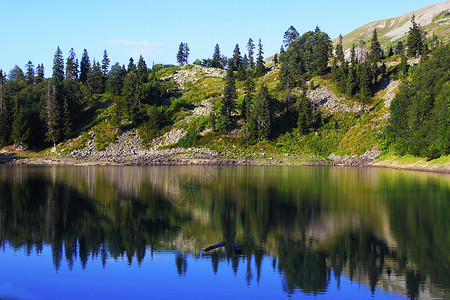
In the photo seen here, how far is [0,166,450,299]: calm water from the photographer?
14906mm

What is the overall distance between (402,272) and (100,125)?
106613 mm

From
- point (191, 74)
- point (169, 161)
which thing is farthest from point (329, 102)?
point (191, 74)

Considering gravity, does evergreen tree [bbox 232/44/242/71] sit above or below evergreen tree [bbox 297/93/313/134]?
above

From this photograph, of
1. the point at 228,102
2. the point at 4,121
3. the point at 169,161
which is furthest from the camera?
the point at 228,102

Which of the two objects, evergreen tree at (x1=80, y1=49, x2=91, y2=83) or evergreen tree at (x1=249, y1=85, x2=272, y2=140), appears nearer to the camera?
evergreen tree at (x1=249, y1=85, x2=272, y2=140)

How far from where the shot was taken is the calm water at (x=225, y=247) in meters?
14.9

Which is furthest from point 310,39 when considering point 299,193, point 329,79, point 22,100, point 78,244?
point 78,244

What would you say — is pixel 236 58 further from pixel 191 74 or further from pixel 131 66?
pixel 131 66

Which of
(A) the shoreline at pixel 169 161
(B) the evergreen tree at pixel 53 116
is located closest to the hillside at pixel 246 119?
(A) the shoreline at pixel 169 161

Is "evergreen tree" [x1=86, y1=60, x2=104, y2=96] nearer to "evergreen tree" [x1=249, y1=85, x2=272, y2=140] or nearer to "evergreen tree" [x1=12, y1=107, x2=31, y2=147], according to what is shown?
"evergreen tree" [x1=12, y1=107, x2=31, y2=147]

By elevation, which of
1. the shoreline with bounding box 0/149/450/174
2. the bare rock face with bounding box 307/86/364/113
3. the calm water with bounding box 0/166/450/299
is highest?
the bare rock face with bounding box 307/86/364/113

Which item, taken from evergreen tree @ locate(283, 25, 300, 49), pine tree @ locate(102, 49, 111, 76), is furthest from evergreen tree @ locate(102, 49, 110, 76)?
evergreen tree @ locate(283, 25, 300, 49)

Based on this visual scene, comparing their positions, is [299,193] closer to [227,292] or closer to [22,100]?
[227,292]

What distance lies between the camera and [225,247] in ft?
65.6
